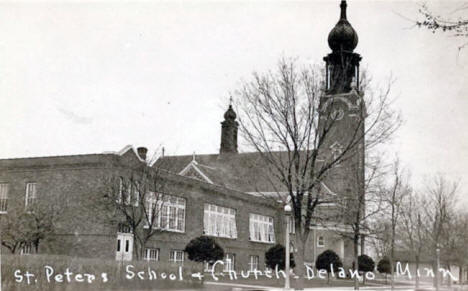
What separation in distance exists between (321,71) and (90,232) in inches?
535

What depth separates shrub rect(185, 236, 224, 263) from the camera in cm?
3212

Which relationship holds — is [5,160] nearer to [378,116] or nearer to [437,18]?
[378,116]

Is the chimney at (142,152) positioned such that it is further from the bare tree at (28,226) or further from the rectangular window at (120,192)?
the bare tree at (28,226)

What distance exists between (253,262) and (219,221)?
6557 mm

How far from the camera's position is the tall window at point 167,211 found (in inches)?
1229

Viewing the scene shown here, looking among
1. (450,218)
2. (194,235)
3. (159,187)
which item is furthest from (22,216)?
(450,218)

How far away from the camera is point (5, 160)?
31000mm

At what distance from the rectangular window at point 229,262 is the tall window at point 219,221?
4.51 ft

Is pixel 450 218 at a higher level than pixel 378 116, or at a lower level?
lower

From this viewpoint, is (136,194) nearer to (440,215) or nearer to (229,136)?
(440,215)

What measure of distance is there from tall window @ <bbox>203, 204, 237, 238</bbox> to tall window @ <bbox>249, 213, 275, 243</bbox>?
10.3 ft

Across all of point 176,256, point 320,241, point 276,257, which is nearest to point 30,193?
point 176,256

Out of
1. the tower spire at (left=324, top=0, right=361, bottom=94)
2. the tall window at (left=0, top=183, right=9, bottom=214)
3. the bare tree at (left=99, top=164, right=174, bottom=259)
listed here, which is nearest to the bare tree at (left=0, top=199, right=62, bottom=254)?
the tall window at (left=0, top=183, right=9, bottom=214)

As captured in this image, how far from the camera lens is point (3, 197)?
100ft
